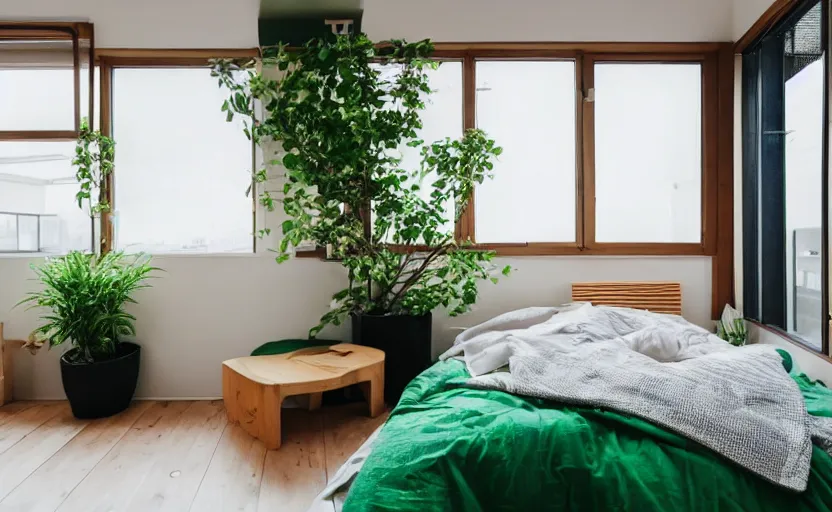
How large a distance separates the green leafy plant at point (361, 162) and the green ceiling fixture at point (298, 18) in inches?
7.1

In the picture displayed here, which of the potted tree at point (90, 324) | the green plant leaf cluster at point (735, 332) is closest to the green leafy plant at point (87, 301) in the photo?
the potted tree at point (90, 324)

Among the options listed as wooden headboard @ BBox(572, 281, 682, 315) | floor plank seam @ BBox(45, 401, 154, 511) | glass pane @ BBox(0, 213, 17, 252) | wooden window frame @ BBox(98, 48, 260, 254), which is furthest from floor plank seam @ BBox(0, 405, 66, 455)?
wooden headboard @ BBox(572, 281, 682, 315)

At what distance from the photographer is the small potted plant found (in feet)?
7.63

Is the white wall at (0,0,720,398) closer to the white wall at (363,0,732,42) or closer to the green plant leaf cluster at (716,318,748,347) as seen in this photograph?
the white wall at (363,0,732,42)

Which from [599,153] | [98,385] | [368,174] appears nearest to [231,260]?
[98,385]

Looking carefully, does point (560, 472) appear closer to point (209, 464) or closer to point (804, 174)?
point (209, 464)

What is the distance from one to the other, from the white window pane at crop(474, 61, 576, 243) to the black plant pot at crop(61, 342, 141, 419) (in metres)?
2.04

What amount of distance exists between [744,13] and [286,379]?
302 cm

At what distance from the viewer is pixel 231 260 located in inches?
105

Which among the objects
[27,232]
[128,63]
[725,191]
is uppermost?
[128,63]

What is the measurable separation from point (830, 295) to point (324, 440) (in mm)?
2216

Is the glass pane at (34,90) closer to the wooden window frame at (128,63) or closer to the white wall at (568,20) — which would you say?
the wooden window frame at (128,63)

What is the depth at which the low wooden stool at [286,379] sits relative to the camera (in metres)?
2.00

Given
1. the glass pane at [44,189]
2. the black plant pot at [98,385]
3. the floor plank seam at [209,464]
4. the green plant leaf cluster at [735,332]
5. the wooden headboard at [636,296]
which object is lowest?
the floor plank seam at [209,464]
